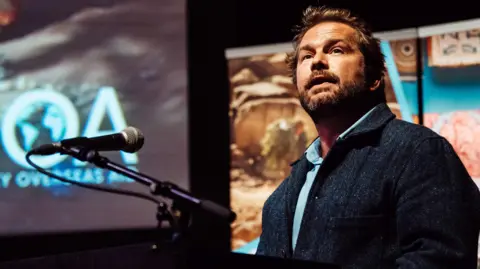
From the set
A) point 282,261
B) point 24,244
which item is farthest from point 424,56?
point 24,244

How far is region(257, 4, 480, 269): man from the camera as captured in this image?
1.41 metres

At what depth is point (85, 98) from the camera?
355 cm

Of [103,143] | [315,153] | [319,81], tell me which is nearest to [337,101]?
[319,81]

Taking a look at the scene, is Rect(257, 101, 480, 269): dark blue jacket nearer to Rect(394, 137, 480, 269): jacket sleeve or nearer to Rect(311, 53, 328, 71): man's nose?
Rect(394, 137, 480, 269): jacket sleeve

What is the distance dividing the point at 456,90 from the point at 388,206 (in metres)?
1.59

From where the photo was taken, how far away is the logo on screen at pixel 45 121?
342cm

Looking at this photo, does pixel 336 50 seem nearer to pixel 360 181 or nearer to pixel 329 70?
pixel 329 70

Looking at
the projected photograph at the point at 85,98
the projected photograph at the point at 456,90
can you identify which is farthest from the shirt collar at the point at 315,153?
the projected photograph at the point at 85,98

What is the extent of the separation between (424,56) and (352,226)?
172 cm

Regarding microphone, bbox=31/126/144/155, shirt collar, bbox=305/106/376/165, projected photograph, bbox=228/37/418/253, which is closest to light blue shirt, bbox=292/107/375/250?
shirt collar, bbox=305/106/376/165

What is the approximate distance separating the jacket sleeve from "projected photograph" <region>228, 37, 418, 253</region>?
1945 millimetres

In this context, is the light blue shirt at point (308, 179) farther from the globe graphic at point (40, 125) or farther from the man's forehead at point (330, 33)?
the globe graphic at point (40, 125)

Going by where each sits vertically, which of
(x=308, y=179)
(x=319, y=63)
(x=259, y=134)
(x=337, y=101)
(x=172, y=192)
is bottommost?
(x=259, y=134)

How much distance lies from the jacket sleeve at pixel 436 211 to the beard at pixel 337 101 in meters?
0.30
